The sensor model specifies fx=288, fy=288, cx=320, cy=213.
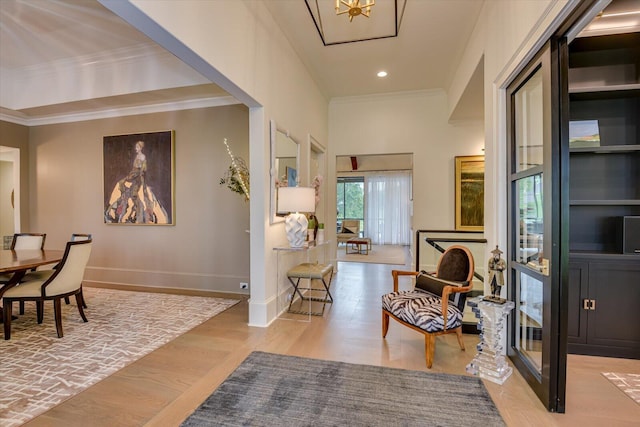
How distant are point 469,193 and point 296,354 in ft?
14.5

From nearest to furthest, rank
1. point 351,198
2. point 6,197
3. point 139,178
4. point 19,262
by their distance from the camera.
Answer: point 19,262 < point 139,178 < point 6,197 < point 351,198

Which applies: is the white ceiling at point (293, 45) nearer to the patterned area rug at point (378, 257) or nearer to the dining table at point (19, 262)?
the dining table at point (19, 262)

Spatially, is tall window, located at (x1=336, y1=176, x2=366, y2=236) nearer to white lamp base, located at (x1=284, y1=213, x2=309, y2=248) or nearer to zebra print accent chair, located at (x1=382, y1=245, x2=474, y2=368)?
white lamp base, located at (x1=284, y1=213, x2=309, y2=248)

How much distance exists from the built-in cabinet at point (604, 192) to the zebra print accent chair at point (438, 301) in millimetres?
931

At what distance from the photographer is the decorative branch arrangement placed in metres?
4.20

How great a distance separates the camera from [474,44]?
3551mm

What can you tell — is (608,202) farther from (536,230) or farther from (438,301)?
(438,301)

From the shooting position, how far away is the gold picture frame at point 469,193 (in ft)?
17.5

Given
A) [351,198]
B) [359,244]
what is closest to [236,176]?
[359,244]

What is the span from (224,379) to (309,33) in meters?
3.94

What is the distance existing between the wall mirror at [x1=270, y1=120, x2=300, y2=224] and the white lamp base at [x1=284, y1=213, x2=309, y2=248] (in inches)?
7.3

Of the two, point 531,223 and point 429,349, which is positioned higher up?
point 531,223

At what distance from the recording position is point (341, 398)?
197cm

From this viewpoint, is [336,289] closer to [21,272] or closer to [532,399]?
[532,399]
